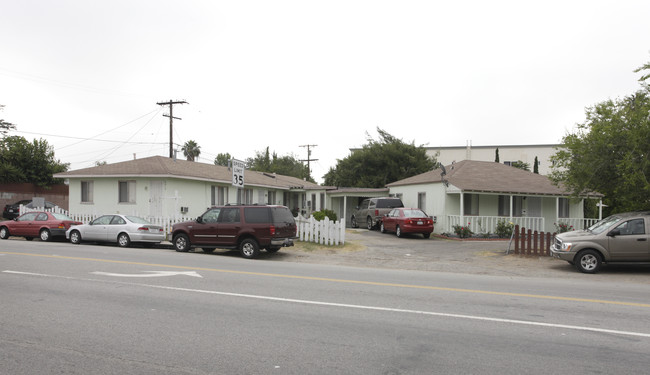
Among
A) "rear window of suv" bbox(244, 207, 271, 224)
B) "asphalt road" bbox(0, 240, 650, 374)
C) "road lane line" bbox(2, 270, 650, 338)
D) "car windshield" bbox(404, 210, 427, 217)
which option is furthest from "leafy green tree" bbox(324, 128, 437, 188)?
A: "road lane line" bbox(2, 270, 650, 338)

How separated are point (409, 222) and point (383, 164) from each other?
77.0 feet

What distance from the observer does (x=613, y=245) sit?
491 inches

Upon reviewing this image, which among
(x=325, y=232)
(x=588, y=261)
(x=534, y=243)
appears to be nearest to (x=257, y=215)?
(x=325, y=232)

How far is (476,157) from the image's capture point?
57906 mm

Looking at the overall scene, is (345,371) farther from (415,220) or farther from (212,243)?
(415,220)

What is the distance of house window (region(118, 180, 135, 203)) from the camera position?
23.8 m

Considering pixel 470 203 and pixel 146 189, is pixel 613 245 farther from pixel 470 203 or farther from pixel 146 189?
pixel 146 189

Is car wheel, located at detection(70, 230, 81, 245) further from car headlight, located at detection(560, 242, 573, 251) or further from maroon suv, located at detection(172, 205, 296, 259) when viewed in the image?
car headlight, located at detection(560, 242, 573, 251)

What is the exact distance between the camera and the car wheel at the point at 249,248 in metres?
14.6

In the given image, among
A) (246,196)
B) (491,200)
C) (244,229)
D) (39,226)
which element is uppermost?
(246,196)

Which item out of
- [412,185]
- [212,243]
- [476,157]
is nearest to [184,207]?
[212,243]

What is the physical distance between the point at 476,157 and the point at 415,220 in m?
38.7

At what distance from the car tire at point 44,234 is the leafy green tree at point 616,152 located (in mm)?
20347

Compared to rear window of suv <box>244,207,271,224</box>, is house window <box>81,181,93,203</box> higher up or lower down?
higher up
